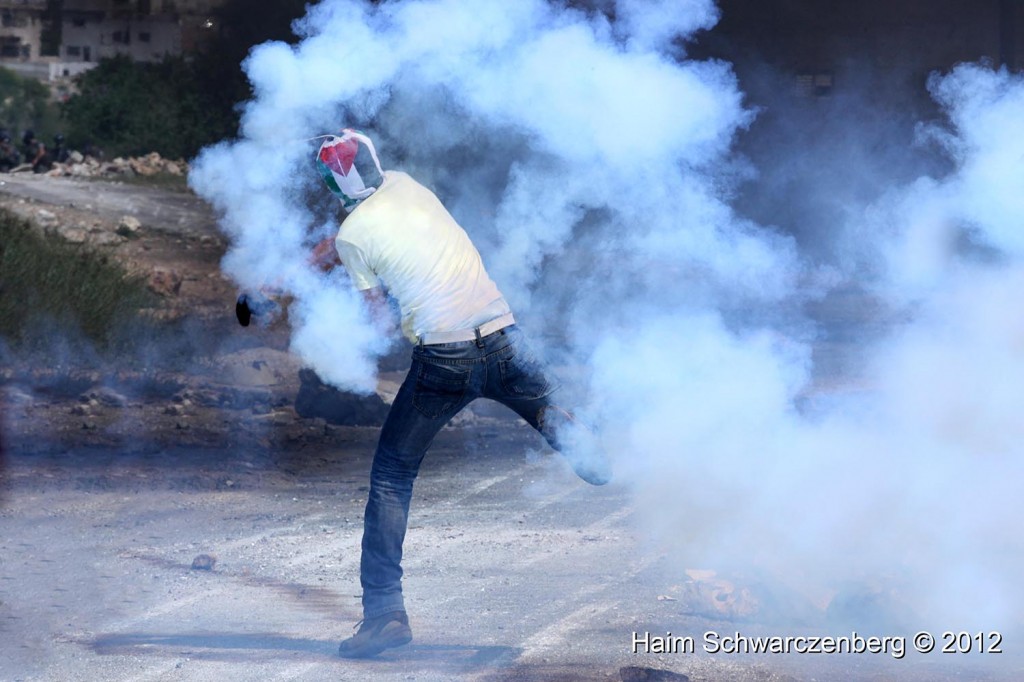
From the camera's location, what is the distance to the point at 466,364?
435 centimetres

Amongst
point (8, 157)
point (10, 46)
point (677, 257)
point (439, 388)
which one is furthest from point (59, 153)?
point (439, 388)

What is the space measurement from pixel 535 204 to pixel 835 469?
2835 millimetres

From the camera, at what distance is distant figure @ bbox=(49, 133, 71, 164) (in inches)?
877

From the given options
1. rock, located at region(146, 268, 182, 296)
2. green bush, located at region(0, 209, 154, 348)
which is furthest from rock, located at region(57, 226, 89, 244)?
green bush, located at region(0, 209, 154, 348)

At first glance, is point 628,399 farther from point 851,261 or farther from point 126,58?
point 126,58

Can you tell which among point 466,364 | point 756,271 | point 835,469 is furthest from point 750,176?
point 466,364

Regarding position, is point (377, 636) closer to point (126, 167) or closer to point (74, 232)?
point (74, 232)

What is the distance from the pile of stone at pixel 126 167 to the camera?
1992 cm

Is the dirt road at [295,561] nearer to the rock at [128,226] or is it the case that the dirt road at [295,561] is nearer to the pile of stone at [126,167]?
the rock at [128,226]

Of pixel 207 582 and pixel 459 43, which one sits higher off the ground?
pixel 459 43

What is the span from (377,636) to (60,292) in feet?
24.1

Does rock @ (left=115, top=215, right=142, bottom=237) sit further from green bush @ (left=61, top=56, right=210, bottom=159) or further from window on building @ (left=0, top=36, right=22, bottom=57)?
window on building @ (left=0, top=36, right=22, bottom=57)

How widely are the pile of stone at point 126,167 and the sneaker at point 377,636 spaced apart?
1636 cm

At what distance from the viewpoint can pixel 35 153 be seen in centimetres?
2248
